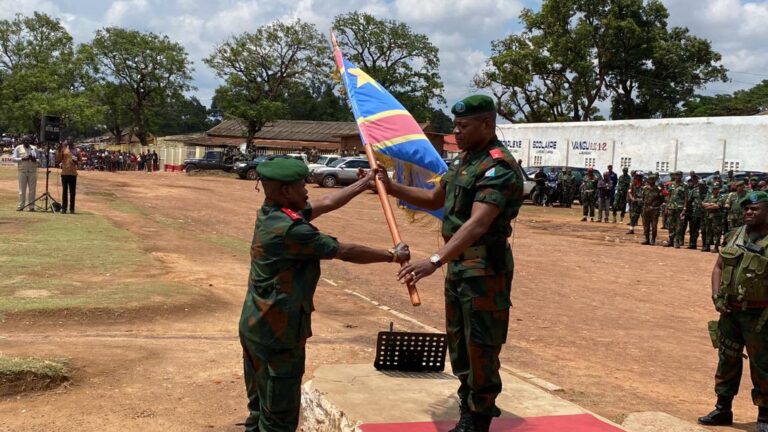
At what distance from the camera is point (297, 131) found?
64.6 meters

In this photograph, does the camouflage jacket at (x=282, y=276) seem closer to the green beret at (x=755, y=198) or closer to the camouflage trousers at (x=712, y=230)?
the green beret at (x=755, y=198)

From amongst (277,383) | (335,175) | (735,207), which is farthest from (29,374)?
(335,175)

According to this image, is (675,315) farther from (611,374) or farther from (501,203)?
(501,203)

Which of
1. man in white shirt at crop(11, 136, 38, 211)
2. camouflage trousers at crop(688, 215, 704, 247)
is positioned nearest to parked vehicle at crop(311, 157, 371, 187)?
man in white shirt at crop(11, 136, 38, 211)

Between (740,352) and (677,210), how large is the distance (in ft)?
44.1

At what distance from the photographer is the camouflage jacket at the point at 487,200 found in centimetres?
374

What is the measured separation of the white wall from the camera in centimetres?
2627

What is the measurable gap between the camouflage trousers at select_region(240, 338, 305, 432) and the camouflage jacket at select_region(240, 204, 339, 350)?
6cm

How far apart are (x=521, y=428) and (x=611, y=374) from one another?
9.46 ft

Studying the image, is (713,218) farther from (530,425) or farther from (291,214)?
(291,214)

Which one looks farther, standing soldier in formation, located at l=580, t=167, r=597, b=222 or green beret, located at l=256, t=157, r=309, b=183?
standing soldier in formation, located at l=580, t=167, r=597, b=222

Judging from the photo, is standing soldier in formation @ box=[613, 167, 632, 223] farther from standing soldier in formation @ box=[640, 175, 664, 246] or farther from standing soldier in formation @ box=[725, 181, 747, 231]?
standing soldier in formation @ box=[725, 181, 747, 231]

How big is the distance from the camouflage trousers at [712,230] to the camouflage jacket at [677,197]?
0.79 metres

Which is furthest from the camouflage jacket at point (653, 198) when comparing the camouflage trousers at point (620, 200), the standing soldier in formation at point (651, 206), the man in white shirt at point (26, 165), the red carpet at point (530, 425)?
the man in white shirt at point (26, 165)
